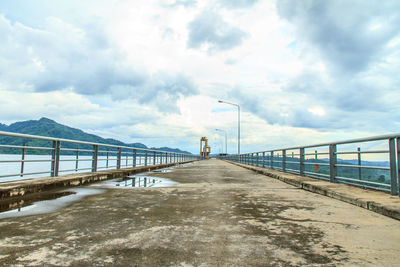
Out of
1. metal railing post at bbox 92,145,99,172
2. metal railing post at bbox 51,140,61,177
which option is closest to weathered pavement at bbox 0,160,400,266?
metal railing post at bbox 51,140,61,177

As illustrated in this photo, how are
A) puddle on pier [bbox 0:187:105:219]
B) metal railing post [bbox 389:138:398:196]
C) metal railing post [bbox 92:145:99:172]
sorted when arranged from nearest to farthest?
puddle on pier [bbox 0:187:105:219] < metal railing post [bbox 389:138:398:196] < metal railing post [bbox 92:145:99:172]

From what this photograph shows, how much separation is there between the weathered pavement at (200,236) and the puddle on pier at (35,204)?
1.23 feet

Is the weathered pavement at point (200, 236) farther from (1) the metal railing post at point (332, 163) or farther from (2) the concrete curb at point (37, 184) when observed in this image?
(1) the metal railing post at point (332, 163)

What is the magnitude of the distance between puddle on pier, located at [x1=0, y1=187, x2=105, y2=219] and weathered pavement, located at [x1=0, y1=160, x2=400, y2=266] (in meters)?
0.37

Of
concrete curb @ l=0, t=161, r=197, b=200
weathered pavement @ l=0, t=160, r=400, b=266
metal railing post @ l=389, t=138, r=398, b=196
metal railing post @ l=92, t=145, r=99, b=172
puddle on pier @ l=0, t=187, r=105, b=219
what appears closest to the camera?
weathered pavement @ l=0, t=160, r=400, b=266

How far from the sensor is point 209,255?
253 centimetres

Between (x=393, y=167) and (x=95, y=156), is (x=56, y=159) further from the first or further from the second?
(x=393, y=167)

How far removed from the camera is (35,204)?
16.8 feet

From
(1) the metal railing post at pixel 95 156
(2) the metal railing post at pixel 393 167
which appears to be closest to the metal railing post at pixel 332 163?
(2) the metal railing post at pixel 393 167

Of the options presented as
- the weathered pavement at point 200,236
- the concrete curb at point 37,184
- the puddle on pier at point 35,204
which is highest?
the concrete curb at point 37,184

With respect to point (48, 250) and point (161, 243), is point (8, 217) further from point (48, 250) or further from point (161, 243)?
point (161, 243)

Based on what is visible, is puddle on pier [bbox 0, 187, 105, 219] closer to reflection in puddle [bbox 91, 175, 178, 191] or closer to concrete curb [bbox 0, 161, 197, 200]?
concrete curb [bbox 0, 161, 197, 200]

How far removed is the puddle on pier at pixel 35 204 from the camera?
441cm

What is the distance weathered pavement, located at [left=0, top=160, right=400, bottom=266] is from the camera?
2.45 metres
